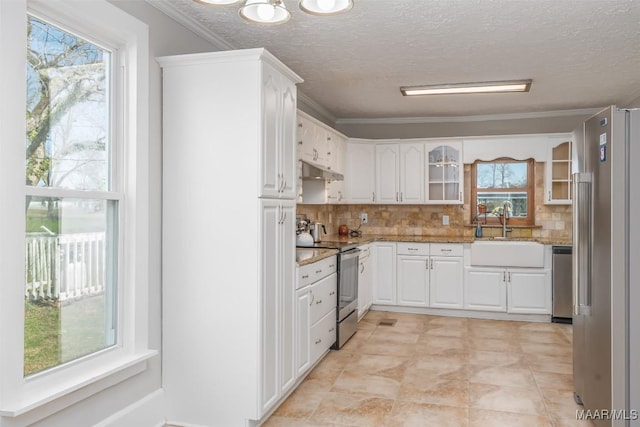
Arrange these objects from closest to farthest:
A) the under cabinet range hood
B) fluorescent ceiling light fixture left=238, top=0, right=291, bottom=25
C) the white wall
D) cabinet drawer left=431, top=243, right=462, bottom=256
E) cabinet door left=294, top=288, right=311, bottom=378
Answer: fluorescent ceiling light fixture left=238, top=0, right=291, bottom=25, the white wall, cabinet door left=294, top=288, right=311, bottom=378, the under cabinet range hood, cabinet drawer left=431, top=243, right=462, bottom=256

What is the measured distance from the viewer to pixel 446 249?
5980mm

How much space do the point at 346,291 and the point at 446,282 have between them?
1.73m

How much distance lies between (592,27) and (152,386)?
358 centimetres

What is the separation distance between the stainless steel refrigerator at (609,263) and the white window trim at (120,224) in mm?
2462

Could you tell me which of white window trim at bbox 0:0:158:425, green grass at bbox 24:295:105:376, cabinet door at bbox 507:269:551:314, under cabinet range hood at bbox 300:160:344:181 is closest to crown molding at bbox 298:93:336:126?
under cabinet range hood at bbox 300:160:344:181

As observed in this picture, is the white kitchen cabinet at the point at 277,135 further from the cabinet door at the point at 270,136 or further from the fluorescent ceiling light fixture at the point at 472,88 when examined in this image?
the fluorescent ceiling light fixture at the point at 472,88

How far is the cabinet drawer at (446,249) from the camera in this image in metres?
5.95

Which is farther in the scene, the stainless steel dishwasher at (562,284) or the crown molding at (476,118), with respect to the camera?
the crown molding at (476,118)

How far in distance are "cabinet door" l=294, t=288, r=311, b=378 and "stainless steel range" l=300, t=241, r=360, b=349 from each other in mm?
864

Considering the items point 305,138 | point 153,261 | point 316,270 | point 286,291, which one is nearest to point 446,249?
point 305,138

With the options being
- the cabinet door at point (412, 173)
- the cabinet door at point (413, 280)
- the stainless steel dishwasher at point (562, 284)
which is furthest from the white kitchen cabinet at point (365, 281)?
the stainless steel dishwasher at point (562, 284)

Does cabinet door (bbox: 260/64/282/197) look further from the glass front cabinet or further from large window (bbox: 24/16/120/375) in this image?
the glass front cabinet

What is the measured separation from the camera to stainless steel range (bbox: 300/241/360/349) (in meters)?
4.56

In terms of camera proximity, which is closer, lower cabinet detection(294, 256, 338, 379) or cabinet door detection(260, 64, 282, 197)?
cabinet door detection(260, 64, 282, 197)
